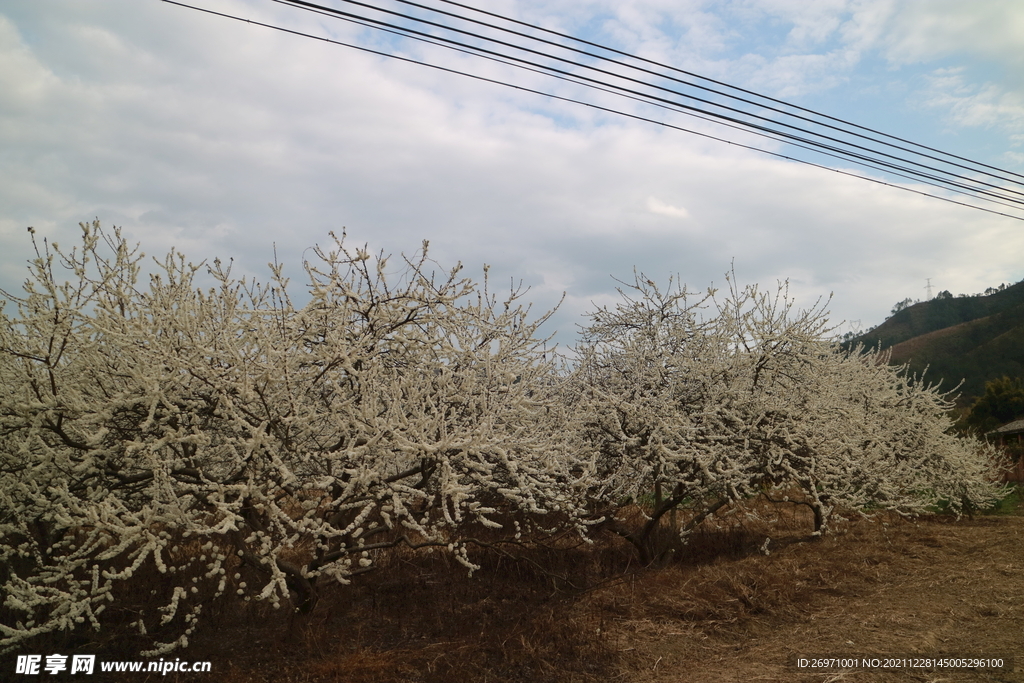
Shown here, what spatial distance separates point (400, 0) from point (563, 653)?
6.95 metres

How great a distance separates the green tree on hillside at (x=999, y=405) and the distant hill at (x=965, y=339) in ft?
15.3

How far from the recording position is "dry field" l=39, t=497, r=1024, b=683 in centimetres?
549

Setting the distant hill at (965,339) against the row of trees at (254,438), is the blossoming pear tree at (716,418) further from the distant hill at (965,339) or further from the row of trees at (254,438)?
the distant hill at (965,339)

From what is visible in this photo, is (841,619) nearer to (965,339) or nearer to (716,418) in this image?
(716,418)

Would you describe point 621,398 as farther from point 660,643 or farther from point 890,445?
point 890,445

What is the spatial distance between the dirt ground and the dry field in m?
0.03

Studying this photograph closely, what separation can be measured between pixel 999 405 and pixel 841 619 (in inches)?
1881

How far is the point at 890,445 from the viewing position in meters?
12.5

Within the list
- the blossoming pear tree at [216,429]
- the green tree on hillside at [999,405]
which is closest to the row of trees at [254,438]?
the blossoming pear tree at [216,429]

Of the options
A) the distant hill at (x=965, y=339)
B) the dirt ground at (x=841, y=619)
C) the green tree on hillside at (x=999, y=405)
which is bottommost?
the dirt ground at (x=841, y=619)

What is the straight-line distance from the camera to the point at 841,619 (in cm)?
714

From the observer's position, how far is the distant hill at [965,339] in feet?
213

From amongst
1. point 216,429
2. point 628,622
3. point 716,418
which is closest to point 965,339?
point 716,418

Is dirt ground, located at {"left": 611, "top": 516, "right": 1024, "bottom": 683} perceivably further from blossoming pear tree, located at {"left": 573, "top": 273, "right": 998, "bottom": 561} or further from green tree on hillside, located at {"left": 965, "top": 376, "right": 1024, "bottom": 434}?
green tree on hillside, located at {"left": 965, "top": 376, "right": 1024, "bottom": 434}
